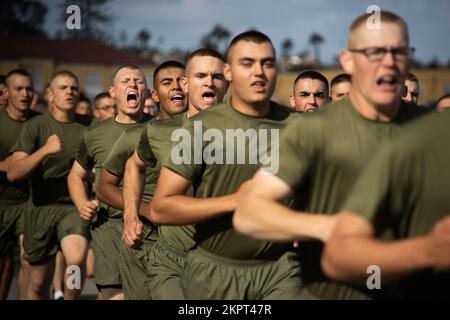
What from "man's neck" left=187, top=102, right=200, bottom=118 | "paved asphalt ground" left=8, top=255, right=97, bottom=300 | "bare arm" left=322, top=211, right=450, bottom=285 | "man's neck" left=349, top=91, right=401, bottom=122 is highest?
"man's neck" left=187, top=102, right=200, bottom=118

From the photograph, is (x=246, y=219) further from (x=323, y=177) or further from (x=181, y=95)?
(x=181, y=95)

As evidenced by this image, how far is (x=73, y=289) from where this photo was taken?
1045 centimetres

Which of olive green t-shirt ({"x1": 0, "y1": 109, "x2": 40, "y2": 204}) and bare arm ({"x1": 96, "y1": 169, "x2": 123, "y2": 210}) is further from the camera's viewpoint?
olive green t-shirt ({"x1": 0, "y1": 109, "x2": 40, "y2": 204})

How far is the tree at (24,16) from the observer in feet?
252

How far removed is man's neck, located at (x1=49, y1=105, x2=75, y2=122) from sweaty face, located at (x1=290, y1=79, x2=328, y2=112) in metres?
3.25

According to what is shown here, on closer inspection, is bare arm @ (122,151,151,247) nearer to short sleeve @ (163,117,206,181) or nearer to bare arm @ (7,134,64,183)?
short sleeve @ (163,117,206,181)

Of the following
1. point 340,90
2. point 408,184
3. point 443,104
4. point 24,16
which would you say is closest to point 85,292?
point 340,90

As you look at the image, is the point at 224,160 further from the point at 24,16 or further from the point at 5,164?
the point at 24,16

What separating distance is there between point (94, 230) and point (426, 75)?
2504 inches

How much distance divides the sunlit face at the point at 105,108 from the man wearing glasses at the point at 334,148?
9697 millimetres

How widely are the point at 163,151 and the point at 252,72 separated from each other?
1.44 meters

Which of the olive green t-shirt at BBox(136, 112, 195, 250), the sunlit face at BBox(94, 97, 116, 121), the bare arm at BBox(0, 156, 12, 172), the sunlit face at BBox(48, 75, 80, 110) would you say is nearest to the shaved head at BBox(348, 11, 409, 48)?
the olive green t-shirt at BBox(136, 112, 195, 250)

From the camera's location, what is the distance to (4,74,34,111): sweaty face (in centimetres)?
1220
